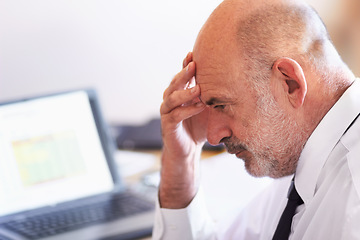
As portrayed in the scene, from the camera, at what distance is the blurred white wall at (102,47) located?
1.84 metres

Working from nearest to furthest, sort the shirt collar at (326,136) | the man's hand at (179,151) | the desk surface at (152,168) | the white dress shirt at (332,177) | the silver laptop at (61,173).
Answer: the white dress shirt at (332,177), the shirt collar at (326,136), the man's hand at (179,151), the silver laptop at (61,173), the desk surface at (152,168)

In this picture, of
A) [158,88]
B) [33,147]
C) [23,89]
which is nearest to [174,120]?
[33,147]

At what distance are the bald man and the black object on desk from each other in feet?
2.78

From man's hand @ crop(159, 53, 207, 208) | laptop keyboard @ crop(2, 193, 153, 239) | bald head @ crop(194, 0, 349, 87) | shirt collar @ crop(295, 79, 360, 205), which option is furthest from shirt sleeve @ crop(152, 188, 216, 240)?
bald head @ crop(194, 0, 349, 87)

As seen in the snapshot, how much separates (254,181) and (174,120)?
0.51 metres

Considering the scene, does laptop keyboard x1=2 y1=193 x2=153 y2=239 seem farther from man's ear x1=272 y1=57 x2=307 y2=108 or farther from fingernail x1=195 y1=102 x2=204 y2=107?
man's ear x1=272 y1=57 x2=307 y2=108

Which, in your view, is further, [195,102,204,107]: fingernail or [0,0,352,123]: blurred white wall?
[0,0,352,123]: blurred white wall

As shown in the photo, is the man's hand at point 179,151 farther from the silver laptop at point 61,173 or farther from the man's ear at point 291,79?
the man's ear at point 291,79

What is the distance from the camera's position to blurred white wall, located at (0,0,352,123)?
6.03 ft

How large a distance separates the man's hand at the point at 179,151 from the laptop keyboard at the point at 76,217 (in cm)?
13

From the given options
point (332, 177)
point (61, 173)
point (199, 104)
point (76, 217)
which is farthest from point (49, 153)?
point (332, 177)

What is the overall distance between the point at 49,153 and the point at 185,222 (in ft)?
1.53

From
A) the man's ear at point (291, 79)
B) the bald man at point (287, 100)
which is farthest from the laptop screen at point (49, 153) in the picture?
the man's ear at point (291, 79)

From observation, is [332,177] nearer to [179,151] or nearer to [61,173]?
[179,151]
